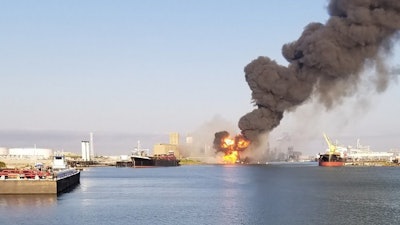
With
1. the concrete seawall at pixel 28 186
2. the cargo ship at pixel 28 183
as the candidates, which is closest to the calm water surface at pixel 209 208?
the concrete seawall at pixel 28 186

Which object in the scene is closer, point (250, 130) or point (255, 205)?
point (255, 205)

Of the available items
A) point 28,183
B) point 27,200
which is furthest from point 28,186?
point 27,200

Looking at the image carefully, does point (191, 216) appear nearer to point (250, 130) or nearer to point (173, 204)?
point (173, 204)

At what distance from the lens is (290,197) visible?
225 feet

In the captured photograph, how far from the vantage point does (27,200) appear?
62594mm

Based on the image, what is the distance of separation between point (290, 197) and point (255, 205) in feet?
33.2

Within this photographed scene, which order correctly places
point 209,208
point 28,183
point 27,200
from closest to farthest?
point 209,208 → point 27,200 → point 28,183

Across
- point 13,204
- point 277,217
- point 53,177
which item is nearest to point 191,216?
point 277,217

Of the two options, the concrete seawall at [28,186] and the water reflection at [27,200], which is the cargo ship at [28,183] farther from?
the water reflection at [27,200]

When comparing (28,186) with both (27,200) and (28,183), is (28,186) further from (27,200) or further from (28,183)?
(27,200)

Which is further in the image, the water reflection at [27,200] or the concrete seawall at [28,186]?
the concrete seawall at [28,186]

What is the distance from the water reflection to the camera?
5928cm

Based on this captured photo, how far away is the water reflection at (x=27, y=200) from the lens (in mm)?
59281

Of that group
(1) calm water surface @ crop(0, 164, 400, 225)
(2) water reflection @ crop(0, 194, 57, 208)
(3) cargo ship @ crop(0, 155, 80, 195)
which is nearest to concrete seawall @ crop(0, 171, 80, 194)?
(3) cargo ship @ crop(0, 155, 80, 195)
